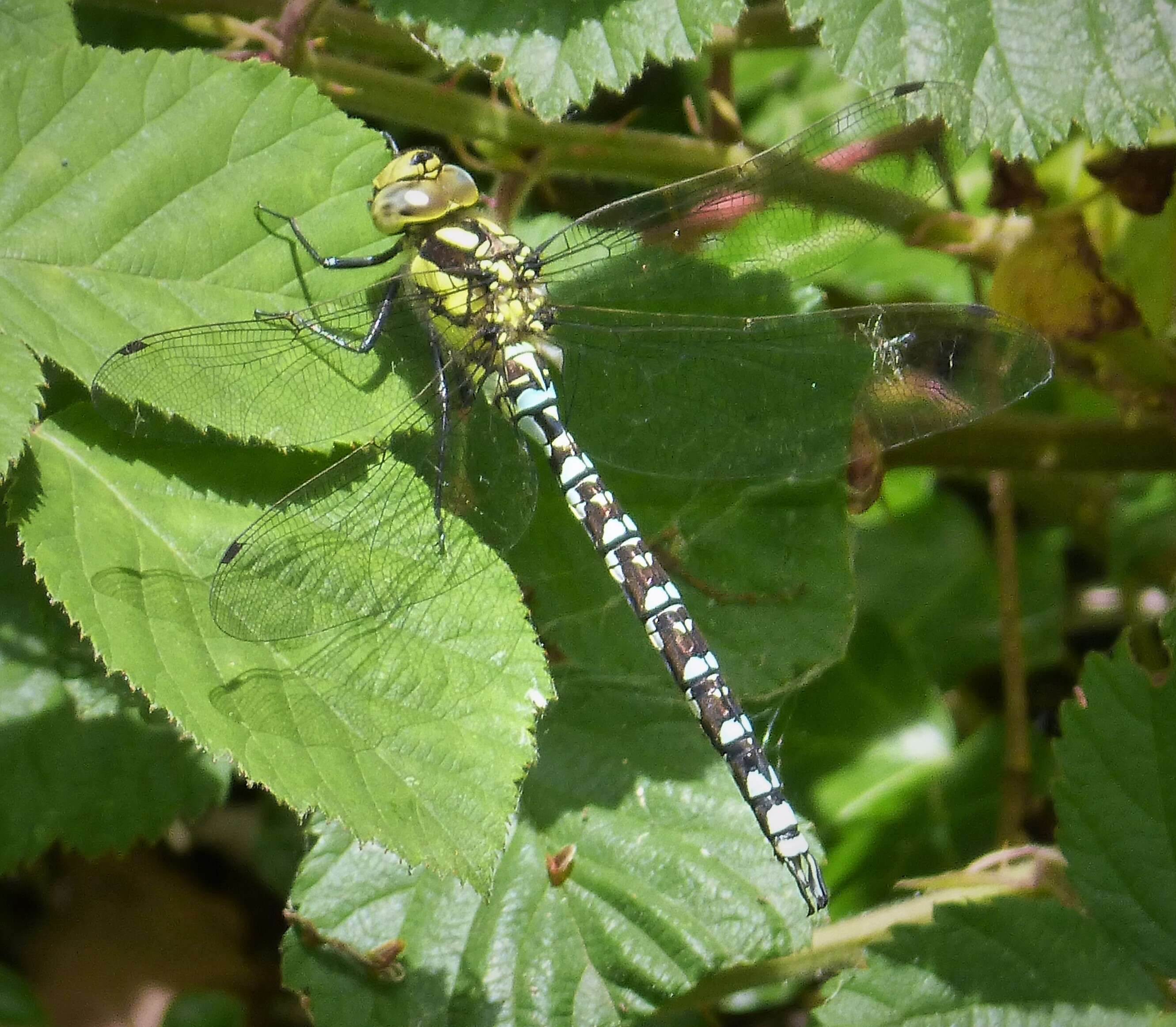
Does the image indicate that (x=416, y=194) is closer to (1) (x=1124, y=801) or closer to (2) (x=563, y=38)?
(2) (x=563, y=38)

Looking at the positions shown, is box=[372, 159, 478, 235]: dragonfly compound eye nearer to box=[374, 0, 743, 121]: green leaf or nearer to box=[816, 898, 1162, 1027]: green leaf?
box=[374, 0, 743, 121]: green leaf

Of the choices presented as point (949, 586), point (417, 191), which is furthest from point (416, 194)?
point (949, 586)

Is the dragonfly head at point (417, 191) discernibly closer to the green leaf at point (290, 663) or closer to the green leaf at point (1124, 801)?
the green leaf at point (290, 663)

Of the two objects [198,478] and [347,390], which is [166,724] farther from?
[347,390]

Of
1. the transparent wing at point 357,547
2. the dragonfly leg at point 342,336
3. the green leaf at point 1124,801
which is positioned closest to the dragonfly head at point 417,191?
the dragonfly leg at point 342,336

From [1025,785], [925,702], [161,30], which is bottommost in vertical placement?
[1025,785]

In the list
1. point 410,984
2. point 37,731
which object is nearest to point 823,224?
point 410,984
